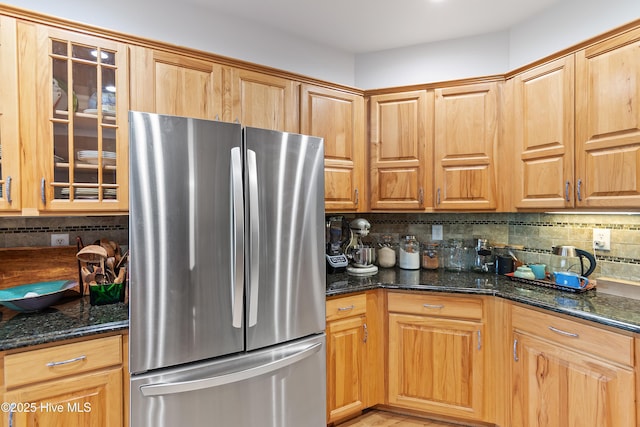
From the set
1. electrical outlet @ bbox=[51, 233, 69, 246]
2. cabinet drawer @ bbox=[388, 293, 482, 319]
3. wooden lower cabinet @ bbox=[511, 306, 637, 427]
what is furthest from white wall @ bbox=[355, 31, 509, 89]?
electrical outlet @ bbox=[51, 233, 69, 246]

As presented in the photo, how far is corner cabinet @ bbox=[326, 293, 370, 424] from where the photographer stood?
2025 millimetres

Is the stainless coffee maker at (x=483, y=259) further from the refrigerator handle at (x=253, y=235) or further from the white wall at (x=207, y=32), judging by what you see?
the refrigerator handle at (x=253, y=235)

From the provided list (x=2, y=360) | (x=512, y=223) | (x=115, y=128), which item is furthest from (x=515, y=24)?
(x=2, y=360)

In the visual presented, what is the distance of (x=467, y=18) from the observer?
2.23 m

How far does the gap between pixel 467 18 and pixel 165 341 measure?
99.0 inches

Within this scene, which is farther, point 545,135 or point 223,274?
point 545,135

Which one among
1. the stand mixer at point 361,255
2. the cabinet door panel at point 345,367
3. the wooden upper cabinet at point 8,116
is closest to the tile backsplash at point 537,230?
the stand mixer at point 361,255

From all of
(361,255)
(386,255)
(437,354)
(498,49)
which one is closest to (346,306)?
(361,255)

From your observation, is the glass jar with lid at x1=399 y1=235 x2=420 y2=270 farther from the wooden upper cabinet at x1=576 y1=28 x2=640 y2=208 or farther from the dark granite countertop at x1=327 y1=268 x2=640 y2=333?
the wooden upper cabinet at x1=576 y1=28 x2=640 y2=208

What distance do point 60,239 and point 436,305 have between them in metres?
2.18

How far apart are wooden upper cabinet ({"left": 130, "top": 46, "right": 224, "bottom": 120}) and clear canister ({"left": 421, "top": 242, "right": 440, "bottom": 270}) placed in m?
1.72

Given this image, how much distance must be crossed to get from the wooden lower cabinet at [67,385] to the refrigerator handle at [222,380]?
193mm

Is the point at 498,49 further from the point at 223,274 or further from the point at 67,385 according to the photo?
the point at 67,385

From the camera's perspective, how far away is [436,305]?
6.91 feet
